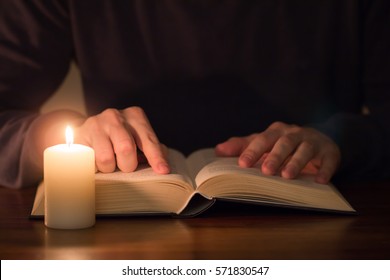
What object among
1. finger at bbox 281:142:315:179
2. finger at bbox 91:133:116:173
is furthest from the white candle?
finger at bbox 281:142:315:179

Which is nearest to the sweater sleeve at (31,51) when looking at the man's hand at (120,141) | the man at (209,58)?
the man at (209,58)

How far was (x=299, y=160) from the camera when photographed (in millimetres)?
1268

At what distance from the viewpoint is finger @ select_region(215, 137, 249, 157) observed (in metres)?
1.38

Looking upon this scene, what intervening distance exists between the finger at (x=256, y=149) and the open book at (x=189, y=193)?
74 millimetres

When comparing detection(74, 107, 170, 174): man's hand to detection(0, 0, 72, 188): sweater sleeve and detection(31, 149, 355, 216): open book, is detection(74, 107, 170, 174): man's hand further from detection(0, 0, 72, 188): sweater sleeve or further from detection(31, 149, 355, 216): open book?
detection(0, 0, 72, 188): sweater sleeve

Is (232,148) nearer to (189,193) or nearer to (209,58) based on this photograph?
(189,193)

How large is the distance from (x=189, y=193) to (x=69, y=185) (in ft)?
0.62

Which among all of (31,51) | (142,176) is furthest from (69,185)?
(31,51)

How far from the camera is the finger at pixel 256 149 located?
4.11 feet

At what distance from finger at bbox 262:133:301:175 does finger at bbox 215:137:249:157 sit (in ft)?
0.33

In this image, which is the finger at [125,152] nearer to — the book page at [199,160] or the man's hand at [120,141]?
the man's hand at [120,141]
